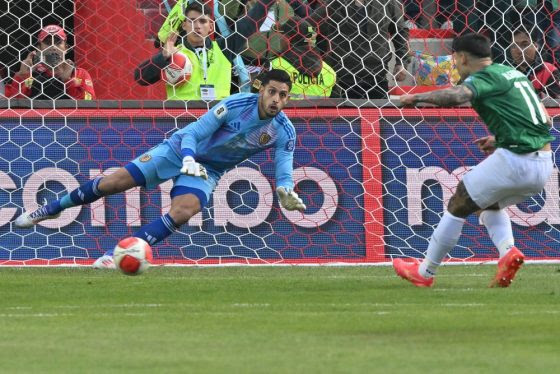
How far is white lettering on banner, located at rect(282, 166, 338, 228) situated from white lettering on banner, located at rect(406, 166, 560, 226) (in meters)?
0.79

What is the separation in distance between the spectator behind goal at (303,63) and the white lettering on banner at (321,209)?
1355mm

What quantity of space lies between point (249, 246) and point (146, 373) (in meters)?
7.88

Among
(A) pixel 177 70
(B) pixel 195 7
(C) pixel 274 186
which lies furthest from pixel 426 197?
(B) pixel 195 7

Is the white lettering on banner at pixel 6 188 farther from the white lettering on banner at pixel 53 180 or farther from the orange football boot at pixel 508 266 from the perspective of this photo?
the orange football boot at pixel 508 266

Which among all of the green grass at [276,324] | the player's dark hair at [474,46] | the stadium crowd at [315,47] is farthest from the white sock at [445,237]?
the stadium crowd at [315,47]

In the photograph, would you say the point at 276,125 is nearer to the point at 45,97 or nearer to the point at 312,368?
the point at 45,97

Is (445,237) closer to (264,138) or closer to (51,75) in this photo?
(264,138)

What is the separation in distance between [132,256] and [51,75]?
4703mm

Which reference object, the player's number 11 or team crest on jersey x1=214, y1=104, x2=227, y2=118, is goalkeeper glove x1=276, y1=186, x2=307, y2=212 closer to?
team crest on jersey x1=214, y1=104, x2=227, y2=118

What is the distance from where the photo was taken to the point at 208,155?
12.9 m

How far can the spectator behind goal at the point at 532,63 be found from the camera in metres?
15.8

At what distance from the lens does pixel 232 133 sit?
42.0 ft

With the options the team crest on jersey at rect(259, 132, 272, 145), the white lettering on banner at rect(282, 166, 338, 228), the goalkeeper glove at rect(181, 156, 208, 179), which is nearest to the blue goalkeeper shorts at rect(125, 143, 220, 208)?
the team crest on jersey at rect(259, 132, 272, 145)

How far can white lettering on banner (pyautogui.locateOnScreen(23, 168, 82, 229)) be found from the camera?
1448 cm
